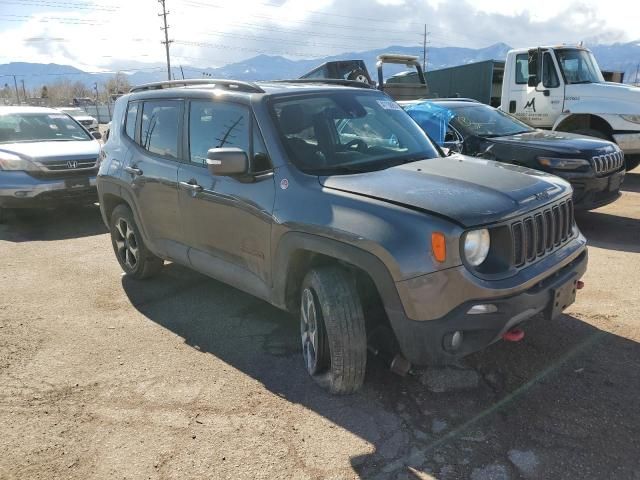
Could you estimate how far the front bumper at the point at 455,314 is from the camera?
271 cm

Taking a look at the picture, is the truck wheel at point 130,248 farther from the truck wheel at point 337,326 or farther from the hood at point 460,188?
the hood at point 460,188

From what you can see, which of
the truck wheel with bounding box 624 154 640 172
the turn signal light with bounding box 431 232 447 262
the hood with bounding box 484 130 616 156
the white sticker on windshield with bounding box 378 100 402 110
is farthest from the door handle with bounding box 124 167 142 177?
the truck wheel with bounding box 624 154 640 172

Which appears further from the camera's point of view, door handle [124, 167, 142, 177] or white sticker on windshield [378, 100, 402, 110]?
door handle [124, 167, 142, 177]

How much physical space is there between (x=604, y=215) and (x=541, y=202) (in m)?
5.29

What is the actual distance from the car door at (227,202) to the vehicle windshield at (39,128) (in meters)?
5.89

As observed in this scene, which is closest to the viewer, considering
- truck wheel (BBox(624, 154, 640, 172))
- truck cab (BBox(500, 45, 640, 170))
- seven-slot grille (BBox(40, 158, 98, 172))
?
seven-slot grille (BBox(40, 158, 98, 172))

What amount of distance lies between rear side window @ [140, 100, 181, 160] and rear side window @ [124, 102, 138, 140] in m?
0.17

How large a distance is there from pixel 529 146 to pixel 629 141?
3527 millimetres

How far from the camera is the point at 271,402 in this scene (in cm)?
328

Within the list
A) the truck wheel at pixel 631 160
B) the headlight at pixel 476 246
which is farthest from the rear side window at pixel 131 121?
the truck wheel at pixel 631 160

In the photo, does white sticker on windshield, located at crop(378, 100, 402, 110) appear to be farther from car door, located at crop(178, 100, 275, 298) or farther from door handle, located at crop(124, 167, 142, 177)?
door handle, located at crop(124, 167, 142, 177)

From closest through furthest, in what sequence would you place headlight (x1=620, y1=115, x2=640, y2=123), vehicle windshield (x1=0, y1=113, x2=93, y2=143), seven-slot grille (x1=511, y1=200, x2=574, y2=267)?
seven-slot grille (x1=511, y1=200, x2=574, y2=267)
vehicle windshield (x1=0, y1=113, x2=93, y2=143)
headlight (x1=620, y1=115, x2=640, y2=123)

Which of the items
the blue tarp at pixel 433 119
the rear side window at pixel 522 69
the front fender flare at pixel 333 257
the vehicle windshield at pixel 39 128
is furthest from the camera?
the rear side window at pixel 522 69

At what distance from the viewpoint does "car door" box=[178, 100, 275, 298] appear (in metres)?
3.57
